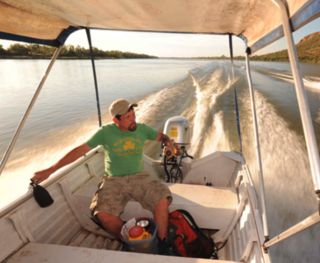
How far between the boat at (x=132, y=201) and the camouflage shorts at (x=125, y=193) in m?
0.09

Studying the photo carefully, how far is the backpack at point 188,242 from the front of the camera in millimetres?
1516

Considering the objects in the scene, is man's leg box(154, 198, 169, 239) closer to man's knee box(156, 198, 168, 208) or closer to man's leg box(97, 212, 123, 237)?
man's knee box(156, 198, 168, 208)

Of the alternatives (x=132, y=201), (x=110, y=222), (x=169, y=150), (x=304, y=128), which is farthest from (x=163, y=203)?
(x=304, y=128)

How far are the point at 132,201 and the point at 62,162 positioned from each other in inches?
25.8

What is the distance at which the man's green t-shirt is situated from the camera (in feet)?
6.06

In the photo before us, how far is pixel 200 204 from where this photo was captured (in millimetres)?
1771

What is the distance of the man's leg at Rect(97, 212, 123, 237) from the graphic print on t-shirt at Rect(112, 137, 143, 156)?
20.0 inches

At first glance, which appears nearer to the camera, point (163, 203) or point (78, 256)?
point (78, 256)

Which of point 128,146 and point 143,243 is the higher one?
point 128,146

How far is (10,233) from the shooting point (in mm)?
1335

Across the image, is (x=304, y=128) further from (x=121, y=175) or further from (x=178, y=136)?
(x=178, y=136)

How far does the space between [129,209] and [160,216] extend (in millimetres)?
Answer: 316

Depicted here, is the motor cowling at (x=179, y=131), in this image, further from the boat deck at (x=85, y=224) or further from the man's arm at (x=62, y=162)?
the man's arm at (x=62, y=162)

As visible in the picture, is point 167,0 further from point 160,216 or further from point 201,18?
point 160,216
